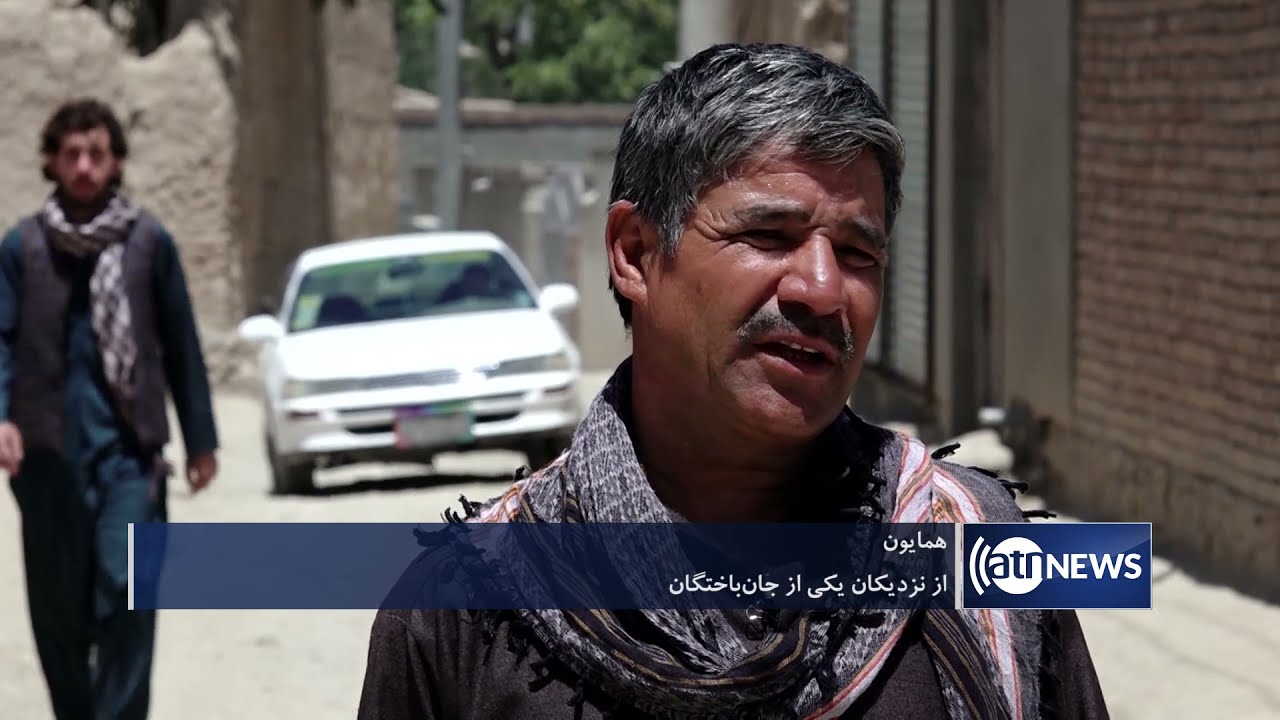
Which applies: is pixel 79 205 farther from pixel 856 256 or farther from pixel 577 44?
pixel 577 44

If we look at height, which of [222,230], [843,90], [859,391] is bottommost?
[859,391]

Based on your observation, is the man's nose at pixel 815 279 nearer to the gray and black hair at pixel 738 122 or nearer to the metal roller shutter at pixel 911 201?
the gray and black hair at pixel 738 122

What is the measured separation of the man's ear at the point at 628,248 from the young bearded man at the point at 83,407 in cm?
368

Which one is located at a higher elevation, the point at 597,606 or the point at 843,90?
the point at 843,90

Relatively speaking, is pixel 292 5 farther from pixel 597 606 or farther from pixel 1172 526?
pixel 597 606

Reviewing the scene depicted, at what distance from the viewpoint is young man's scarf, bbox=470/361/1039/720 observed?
1866 mm

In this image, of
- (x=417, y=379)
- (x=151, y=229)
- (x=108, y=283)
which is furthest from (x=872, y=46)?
(x=108, y=283)

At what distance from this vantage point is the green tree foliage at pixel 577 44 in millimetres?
54000

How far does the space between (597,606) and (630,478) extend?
0.44ft

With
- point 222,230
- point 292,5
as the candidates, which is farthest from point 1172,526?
point 292,5

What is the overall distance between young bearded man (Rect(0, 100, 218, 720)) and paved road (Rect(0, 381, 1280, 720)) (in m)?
1.23

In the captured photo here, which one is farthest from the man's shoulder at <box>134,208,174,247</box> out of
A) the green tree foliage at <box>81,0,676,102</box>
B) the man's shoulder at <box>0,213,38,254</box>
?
the green tree foliage at <box>81,0,676,102</box>

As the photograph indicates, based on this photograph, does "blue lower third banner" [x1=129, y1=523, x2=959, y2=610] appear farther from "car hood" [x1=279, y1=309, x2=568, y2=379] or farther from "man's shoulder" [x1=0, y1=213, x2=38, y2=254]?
"car hood" [x1=279, y1=309, x2=568, y2=379]

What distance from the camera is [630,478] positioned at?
6.54 ft
